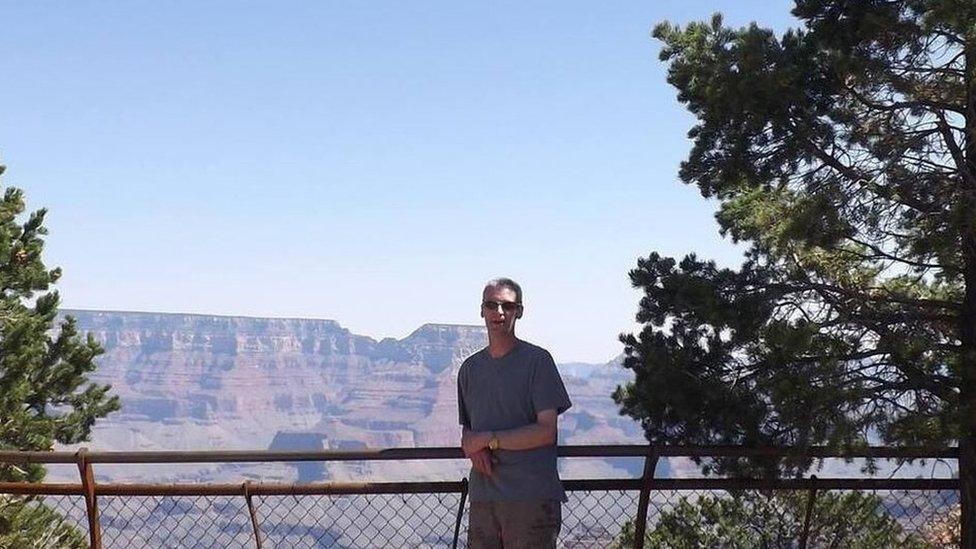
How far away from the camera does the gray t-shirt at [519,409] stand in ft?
16.3

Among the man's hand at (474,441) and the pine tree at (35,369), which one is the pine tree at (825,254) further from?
the pine tree at (35,369)

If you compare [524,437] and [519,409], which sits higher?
[519,409]

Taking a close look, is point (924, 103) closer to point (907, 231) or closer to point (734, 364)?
point (907, 231)

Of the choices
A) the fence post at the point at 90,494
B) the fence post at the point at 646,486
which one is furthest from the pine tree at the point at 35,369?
the fence post at the point at 646,486

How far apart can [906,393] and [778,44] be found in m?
2.24

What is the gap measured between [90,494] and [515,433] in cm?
254

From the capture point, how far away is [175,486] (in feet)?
19.8

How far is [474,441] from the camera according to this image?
5027mm

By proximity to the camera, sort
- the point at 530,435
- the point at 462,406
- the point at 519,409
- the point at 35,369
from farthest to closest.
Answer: the point at 35,369 < the point at 462,406 < the point at 519,409 < the point at 530,435

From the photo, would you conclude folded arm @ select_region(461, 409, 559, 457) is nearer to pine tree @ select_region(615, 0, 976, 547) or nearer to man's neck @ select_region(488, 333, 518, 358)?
man's neck @ select_region(488, 333, 518, 358)

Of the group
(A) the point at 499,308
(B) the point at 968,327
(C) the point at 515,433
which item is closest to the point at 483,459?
(C) the point at 515,433

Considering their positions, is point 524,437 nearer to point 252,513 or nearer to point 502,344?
point 502,344

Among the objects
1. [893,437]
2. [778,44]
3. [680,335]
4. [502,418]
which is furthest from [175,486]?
[778,44]

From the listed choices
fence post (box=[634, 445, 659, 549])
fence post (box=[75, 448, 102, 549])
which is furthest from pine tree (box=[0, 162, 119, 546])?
fence post (box=[634, 445, 659, 549])
